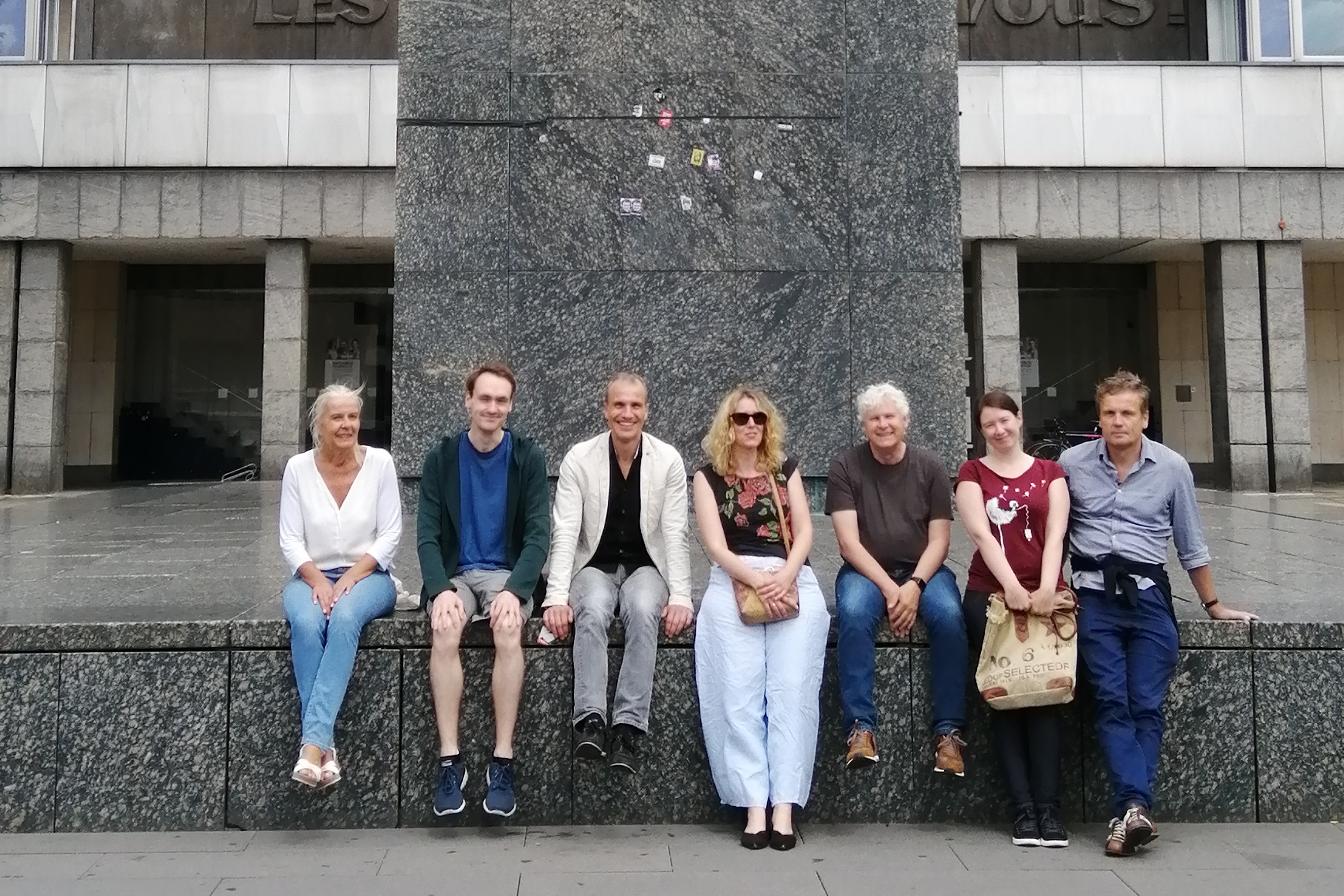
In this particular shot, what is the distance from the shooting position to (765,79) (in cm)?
816

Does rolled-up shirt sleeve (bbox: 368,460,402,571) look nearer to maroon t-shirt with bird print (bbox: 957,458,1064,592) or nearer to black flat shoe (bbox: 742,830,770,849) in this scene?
black flat shoe (bbox: 742,830,770,849)

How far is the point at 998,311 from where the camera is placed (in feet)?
62.9

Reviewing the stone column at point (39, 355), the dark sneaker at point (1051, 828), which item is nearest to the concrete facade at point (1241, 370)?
the dark sneaker at point (1051, 828)

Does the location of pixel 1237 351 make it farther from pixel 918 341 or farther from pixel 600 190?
pixel 600 190

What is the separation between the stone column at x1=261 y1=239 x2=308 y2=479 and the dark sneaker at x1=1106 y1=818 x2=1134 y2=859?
56.0ft

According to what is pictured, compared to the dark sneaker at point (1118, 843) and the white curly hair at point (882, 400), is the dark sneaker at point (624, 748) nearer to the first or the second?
the white curly hair at point (882, 400)

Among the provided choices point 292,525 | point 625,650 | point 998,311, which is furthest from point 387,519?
point 998,311

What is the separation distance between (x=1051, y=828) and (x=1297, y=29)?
19323mm

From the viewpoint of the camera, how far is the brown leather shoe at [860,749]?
13.9ft

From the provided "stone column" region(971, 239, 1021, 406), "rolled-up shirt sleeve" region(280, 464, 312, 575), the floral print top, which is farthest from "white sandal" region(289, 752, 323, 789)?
"stone column" region(971, 239, 1021, 406)

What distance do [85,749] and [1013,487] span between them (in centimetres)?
398

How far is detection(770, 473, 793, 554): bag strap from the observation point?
4.63m

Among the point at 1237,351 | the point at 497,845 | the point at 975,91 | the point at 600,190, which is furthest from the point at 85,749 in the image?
the point at 1237,351

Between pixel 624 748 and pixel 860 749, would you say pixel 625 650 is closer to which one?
pixel 624 748
